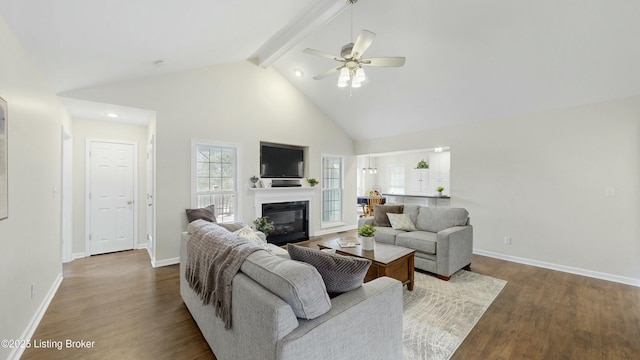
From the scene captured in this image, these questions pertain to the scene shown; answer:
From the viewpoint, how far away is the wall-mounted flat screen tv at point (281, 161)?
5.16m

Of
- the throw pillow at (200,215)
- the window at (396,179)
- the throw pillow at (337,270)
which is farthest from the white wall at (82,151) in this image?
the window at (396,179)

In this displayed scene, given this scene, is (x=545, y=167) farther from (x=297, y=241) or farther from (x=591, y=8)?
(x=297, y=241)

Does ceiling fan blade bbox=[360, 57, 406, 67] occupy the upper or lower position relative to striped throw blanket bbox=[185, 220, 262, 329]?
upper

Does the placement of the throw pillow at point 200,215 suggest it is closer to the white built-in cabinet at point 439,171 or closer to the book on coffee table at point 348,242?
the book on coffee table at point 348,242

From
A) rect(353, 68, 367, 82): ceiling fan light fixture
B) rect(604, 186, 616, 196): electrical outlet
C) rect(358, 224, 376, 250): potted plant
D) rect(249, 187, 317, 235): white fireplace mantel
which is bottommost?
rect(358, 224, 376, 250): potted plant

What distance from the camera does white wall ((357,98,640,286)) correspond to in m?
3.42

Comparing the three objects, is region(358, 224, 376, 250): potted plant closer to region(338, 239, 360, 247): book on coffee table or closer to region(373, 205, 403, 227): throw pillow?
region(338, 239, 360, 247): book on coffee table

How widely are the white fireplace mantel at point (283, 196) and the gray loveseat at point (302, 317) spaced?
3.32 metres

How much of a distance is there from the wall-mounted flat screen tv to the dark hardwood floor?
2460 millimetres

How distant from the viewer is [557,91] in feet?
11.9

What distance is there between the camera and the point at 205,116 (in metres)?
4.39

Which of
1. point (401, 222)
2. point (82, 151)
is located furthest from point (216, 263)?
point (82, 151)

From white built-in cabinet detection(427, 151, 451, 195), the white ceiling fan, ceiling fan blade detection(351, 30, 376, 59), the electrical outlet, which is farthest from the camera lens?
white built-in cabinet detection(427, 151, 451, 195)

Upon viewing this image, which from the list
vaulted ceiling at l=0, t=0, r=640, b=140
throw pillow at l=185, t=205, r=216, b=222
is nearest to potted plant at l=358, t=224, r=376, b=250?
throw pillow at l=185, t=205, r=216, b=222
